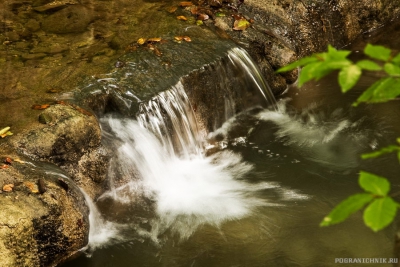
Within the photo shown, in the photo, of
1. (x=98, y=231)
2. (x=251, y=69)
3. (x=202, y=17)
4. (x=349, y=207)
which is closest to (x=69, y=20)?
(x=202, y=17)

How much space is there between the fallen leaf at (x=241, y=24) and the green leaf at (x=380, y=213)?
6.46m

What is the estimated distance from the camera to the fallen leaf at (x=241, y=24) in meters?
7.61

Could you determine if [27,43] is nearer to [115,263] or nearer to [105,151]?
[105,151]

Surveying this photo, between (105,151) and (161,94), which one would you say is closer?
(105,151)

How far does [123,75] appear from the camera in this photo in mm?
6160

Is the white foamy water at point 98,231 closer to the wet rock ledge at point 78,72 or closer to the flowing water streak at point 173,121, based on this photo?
the wet rock ledge at point 78,72

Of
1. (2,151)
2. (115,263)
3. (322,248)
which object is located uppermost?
(2,151)

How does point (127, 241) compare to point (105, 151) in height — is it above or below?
below

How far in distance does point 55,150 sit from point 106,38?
7.34ft

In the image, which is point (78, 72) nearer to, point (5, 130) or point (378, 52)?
point (5, 130)

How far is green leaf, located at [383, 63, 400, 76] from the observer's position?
1451mm

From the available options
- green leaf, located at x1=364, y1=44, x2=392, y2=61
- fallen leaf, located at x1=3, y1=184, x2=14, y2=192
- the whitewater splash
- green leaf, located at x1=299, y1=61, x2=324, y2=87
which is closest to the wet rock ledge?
fallen leaf, located at x1=3, y1=184, x2=14, y2=192

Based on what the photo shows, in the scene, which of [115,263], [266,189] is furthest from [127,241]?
[266,189]

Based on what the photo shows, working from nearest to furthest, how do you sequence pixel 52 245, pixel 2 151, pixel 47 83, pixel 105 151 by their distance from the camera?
pixel 52 245 → pixel 2 151 → pixel 105 151 → pixel 47 83
